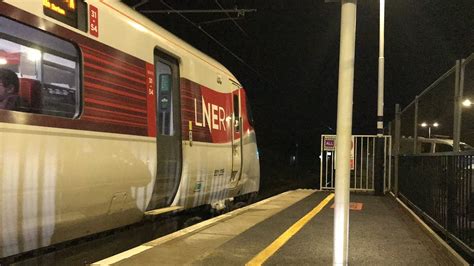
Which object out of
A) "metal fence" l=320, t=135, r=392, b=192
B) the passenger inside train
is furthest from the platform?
"metal fence" l=320, t=135, r=392, b=192

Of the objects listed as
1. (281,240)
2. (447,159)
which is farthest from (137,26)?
(447,159)

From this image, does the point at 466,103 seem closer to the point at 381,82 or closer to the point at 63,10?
the point at 63,10

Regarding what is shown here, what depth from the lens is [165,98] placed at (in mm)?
8312

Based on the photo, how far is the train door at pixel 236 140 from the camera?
11367mm

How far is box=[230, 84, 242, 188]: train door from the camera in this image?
11367 millimetres

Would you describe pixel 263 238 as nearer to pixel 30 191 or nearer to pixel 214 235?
pixel 214 235

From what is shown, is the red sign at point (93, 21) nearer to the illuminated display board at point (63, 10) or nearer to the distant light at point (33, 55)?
the illuminated display board at point (63, 10)

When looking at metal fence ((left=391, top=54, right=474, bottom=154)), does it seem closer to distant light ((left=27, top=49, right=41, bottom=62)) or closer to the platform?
the platform

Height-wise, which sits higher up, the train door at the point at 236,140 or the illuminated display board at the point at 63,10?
the illuminated display board at the point at 63,10

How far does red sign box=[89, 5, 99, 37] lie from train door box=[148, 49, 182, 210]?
1815 mm

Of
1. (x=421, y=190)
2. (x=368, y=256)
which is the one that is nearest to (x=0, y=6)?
(x=368, y=256)

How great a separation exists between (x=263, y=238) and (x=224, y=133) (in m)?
3.59

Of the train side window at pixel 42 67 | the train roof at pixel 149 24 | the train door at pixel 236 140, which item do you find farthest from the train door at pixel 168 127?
the train door at pixel 236 140

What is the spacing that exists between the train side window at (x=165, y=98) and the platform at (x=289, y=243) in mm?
1678
